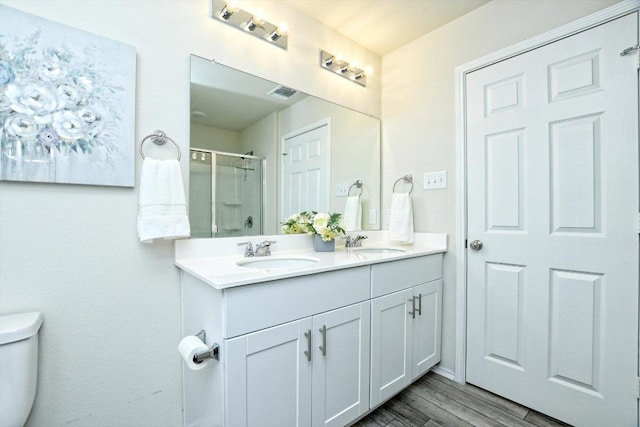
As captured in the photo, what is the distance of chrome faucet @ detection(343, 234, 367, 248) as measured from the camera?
201 cm

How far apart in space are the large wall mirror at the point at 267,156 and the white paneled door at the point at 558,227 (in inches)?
30.5

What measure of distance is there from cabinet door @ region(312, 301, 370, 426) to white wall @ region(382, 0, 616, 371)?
81 cm

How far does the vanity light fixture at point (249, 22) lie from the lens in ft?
4.79

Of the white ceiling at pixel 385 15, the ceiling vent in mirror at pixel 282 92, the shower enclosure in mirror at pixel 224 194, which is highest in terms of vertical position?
the white ceiling at pixel 385 15

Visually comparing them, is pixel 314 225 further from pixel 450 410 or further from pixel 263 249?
pixel 450 410

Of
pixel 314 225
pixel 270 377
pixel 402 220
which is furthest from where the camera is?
pixel 402 220

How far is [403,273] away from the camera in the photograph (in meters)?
1.60

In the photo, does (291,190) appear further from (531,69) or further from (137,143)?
(531,69)

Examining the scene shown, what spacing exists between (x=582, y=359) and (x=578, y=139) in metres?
1.08

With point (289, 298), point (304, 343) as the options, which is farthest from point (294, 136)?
point (304, 343)

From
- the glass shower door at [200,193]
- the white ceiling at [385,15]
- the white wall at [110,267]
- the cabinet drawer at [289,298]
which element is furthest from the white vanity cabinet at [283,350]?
the white ceiling at [385,15]

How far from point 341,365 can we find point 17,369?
44.3 inches

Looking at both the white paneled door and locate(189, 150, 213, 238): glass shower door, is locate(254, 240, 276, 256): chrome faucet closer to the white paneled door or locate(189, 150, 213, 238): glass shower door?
locate(189, 150, 213, 238): glass shower door

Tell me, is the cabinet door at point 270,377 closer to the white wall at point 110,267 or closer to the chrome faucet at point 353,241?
the white wall at point 110,267
